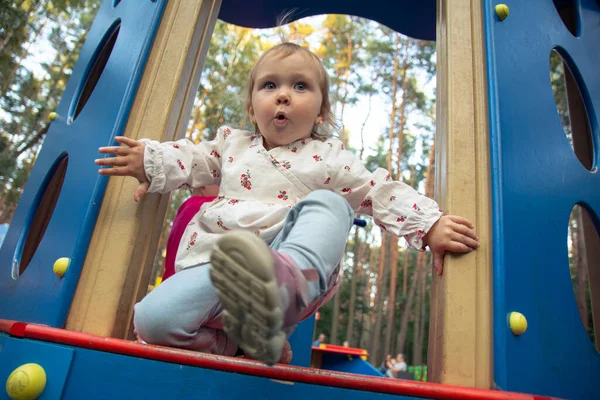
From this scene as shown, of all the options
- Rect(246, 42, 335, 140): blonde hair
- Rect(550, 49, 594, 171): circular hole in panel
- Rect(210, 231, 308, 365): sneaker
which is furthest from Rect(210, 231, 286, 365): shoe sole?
Rect(550, 49, 594, 171): circular hole in panel

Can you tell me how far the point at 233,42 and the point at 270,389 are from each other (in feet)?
42.9

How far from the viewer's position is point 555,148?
4.93 ft

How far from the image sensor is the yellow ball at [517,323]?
3.85 ft

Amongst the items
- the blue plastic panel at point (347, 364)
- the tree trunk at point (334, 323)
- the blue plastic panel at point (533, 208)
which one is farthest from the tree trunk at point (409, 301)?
the blue plastic panel at point (533, 208)

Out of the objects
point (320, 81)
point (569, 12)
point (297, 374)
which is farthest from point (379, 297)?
point (297, 374)

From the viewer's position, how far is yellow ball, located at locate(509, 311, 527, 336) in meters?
1.17

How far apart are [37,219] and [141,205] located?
3.13 ft

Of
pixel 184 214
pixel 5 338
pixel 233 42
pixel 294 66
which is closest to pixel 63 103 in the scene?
pixel 184 214

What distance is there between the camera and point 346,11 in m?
2.63

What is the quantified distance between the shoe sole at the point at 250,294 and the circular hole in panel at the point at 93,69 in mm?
1563

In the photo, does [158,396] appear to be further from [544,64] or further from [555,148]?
[544,64]

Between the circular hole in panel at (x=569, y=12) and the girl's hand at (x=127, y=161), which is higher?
the circular hole in panel at (x=569, y=12)

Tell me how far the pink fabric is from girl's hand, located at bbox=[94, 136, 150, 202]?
250mm

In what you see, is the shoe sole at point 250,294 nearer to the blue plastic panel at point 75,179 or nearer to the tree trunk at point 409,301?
the blue plastic panel at point 75,179
